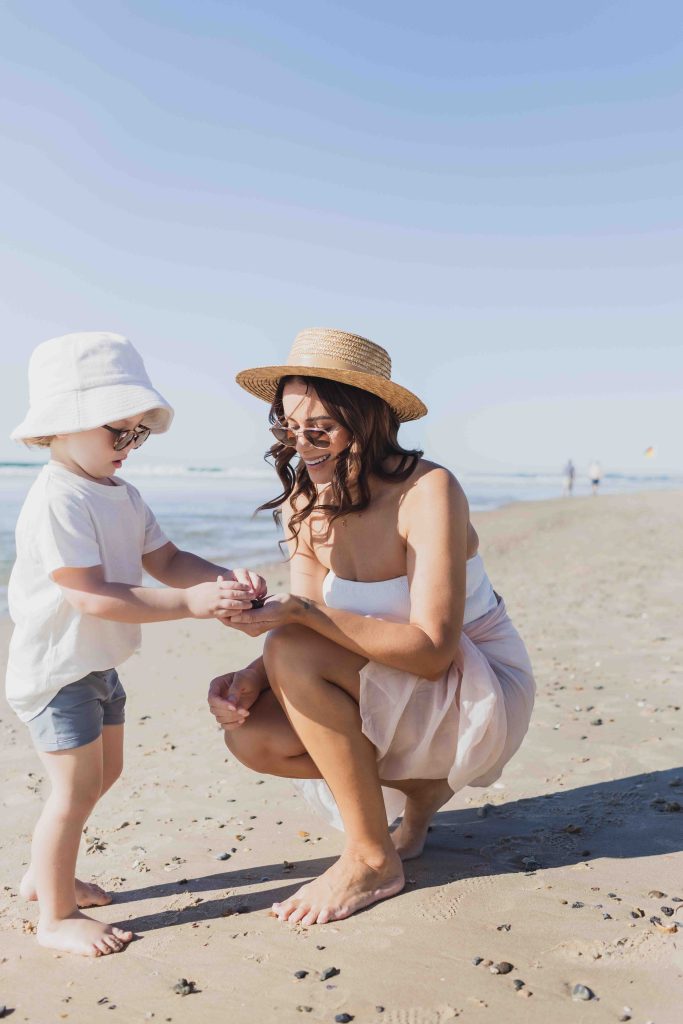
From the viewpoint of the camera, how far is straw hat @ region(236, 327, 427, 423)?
3090mm

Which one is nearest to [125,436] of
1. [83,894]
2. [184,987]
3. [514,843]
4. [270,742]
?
[270,742]

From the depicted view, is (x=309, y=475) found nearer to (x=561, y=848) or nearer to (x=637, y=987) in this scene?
(x=561, y=848)

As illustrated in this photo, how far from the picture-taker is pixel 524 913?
2750mm

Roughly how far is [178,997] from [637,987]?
1234 millimetres

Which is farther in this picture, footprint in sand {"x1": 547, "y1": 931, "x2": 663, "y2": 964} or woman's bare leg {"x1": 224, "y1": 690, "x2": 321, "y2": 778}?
woman's bare leg {"x1": 224, "y1": 690, "x2": 321, "y2": 778}

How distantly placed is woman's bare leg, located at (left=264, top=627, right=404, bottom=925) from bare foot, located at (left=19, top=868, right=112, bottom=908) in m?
0.68

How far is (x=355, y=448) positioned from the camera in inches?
125

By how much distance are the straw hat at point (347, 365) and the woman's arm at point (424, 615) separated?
422 millimetres

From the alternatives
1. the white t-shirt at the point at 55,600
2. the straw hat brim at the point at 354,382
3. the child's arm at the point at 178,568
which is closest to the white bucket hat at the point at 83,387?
the white t-shirt at the point at 55,600

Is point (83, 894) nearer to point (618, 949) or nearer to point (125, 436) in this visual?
point (125, 436)

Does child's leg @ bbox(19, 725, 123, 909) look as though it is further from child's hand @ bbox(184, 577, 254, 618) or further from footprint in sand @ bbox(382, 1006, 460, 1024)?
footprint in sand @ bbox(382, 1006, 460, 1024)

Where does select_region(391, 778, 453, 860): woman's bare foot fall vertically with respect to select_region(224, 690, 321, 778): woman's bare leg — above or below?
below

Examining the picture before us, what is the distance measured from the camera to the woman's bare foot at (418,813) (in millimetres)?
3295

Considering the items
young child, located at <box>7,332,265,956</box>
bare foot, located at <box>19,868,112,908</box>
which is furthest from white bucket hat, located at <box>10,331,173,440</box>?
bare foot, located at <box>19,868,112,908</box>
